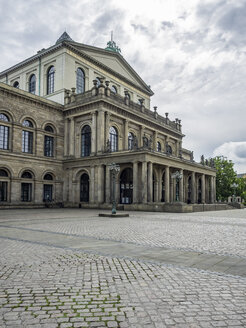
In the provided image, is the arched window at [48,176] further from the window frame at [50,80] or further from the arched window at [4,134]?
the window frame at [50,80]

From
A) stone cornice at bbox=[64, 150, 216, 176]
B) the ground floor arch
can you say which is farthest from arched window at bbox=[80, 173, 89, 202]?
stone cornice at bbox=[64, 150, 216, 176]

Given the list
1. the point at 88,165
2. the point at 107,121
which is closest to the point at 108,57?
the point at 107,121

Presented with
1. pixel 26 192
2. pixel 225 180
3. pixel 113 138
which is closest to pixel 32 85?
pixel 113 138

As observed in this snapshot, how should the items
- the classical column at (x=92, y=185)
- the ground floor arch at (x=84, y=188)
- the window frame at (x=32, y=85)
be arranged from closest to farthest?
the classical column at (x=92, y=185) < the ground floor arch at (x=84, y=188) < the window frame at (x=32, y=85)

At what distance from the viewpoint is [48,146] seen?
37.8 metres

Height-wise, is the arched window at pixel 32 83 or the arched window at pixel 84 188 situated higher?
the arched window at pixel 32 83

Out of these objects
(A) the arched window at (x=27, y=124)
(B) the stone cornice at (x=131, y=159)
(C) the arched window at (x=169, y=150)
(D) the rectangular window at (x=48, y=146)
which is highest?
(A) the arched window at (x=27, y=124)

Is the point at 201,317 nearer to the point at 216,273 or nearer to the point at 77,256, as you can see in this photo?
the point at 216,273

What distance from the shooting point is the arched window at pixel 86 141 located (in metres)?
38.4

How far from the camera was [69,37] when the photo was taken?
48.6 metres

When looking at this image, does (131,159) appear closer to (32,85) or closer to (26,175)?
(26,175)

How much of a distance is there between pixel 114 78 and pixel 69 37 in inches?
407


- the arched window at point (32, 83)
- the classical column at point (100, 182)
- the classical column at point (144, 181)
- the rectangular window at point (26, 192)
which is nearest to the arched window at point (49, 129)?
the rectangular window at point (26, 192)

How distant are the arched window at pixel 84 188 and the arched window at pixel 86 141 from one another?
293 centimetres
